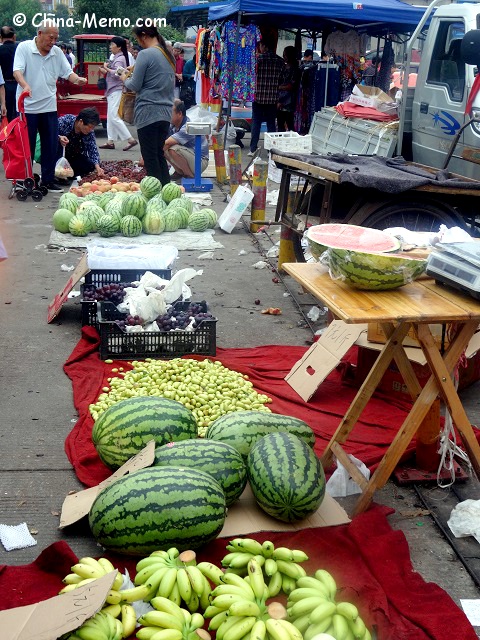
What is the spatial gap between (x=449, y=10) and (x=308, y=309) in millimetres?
4120

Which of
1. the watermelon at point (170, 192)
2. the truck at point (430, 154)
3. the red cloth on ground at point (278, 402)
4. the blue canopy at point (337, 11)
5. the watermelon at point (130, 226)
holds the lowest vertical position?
the watermelon at point (130, 226)

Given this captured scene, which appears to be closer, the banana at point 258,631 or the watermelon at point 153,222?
the banana at point 258,631

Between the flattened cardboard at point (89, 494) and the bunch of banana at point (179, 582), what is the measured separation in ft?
2.26

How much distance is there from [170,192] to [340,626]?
8.26 m

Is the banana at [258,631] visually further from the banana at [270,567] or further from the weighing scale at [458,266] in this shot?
the weighing scale at [458,266]

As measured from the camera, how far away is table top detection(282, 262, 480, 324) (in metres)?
3.21

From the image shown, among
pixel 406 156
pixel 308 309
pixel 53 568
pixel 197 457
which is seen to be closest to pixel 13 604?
pixel 53 568

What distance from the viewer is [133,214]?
9.62 meters

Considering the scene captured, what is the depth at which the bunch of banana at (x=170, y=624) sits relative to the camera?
256 centimetres

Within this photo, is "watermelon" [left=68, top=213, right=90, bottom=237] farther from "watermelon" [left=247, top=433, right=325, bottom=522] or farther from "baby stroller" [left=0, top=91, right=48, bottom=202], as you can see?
"watermelon" [left=247, top=433, right=325, bottom=522]

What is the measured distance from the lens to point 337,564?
337 cm

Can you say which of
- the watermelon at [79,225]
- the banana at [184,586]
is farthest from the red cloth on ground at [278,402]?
the watermelon at [79,225]

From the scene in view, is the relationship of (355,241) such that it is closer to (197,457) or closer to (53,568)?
(197,457)

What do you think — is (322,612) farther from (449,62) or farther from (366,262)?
(449,62)
